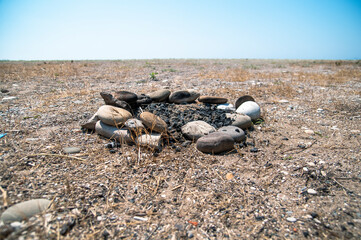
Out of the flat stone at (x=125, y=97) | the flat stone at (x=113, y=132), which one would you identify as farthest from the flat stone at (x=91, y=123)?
the flat stone at (x=125, y=97)

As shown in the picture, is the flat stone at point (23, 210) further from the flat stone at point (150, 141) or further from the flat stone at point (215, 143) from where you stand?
the flat stone at point (215, 143)

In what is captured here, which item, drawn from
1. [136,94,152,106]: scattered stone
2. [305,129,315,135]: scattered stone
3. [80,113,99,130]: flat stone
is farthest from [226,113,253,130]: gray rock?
[80,113,99,130]: flat stone

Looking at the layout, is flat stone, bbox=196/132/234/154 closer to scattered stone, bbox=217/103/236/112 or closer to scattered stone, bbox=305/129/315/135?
scattered stone, bbox=217/103/236/112

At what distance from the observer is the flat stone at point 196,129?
3418mm

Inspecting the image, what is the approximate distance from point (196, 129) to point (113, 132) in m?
1.36

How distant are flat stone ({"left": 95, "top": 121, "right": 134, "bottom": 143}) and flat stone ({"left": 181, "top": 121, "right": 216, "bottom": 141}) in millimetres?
929

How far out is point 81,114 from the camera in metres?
4.48

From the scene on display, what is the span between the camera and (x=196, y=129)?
348cm

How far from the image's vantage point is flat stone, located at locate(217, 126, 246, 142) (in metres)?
3.44

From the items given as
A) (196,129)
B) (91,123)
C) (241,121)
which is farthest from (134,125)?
(241,121)

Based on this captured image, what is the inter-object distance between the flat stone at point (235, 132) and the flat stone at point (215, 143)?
0.82ft

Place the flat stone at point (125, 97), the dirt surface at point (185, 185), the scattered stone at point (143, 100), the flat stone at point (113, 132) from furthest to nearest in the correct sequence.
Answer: the scattered stone at point (143, 100) < the flat stone at point (125, 97) < the flat stone at point (113, 132) < the dirt surface at point (185, 185)

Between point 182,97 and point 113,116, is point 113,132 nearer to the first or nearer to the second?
point 113,116

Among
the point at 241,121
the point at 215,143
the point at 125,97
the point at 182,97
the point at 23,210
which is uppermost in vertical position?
the point at 125,97
